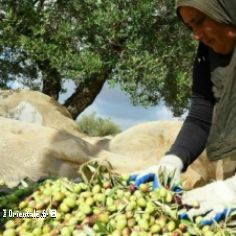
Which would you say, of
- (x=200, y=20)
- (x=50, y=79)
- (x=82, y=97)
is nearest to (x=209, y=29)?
(x=200, y=20)

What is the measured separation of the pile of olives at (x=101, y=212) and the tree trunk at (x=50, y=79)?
33.4 ft

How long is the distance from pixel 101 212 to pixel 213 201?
0.54 meters

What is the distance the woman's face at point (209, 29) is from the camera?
3.11 meters

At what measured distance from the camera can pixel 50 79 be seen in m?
13.0

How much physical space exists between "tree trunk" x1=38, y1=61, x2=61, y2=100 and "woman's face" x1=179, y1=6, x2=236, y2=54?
9.57 m

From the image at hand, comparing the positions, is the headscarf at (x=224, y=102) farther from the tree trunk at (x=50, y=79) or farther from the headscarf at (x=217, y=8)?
the tree trunk at (x=50, y=79)

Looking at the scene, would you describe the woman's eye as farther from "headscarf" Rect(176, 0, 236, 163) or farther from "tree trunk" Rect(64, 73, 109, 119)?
"tree trunk" Rect(64, 73, 109, 119)

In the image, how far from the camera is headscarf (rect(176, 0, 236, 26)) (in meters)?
3.03

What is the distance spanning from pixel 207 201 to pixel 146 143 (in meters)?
4.58

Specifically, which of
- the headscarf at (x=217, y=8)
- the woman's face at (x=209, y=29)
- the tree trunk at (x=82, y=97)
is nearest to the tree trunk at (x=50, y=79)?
the tree trunk at (x=82, y=97)

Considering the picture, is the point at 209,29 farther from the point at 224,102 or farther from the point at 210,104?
the point at 210,104

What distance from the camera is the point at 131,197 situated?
2.46m

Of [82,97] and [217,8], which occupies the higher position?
[217,8]

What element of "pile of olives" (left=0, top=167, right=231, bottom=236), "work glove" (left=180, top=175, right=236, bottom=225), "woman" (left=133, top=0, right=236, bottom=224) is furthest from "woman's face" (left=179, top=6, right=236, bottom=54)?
"pile of olives" (left=0, top=167, right=231, bottom=236)
